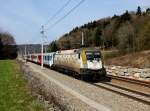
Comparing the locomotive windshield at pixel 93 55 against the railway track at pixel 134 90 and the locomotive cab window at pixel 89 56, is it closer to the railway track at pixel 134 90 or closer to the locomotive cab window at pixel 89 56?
the locomotive cab window at pixel 89 56

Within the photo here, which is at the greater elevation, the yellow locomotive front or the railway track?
the yellow locomotive front

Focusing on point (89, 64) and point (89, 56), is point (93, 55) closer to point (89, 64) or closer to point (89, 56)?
point (89, 56)

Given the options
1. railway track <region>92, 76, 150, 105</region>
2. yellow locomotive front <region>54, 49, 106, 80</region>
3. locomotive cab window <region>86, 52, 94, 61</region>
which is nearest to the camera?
railway track <region>92, 76, 150, 105</region>

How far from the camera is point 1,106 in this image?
49.6ft

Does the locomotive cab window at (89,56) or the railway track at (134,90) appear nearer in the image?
the railway track at (134,90)

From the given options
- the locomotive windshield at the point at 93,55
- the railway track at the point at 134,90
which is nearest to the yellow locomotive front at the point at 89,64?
the locomotive windshield at the point at 93,55

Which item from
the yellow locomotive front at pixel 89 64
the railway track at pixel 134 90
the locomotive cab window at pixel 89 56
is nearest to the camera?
the railway track at pixel 134 90

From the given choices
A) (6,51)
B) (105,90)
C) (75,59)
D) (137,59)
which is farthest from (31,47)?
(105,90)

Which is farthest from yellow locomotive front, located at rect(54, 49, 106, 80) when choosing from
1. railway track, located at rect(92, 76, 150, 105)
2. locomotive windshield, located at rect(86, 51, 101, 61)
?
railway track, located at rect(92, 76, 150, 105)

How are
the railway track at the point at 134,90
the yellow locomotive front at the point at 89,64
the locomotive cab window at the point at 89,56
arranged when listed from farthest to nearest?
the locomotive cab window at the point at 89,56, the yellow locomotive front at the point at 89,64, the railway track at the point at 134,90

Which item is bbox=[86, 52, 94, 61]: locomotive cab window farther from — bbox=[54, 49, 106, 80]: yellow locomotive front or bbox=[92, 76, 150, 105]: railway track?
bbox=[92, 76, 150, 105]: railway track

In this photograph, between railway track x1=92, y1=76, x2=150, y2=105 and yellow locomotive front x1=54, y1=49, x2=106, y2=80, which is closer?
railway track x1=92, y1=76, x2=150, y2=105

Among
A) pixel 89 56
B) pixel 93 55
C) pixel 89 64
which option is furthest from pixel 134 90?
pixel 93 55

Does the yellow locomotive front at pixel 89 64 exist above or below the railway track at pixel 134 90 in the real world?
above
